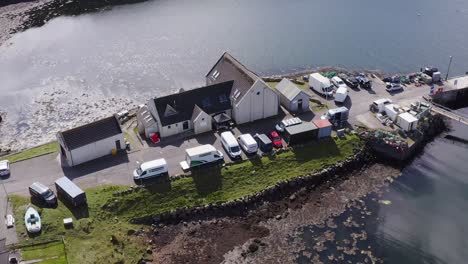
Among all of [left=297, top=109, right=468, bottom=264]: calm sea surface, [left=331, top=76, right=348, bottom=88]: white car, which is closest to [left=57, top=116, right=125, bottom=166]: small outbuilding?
[left=297, top=109, right=468, bottom=264]: calm sea surface

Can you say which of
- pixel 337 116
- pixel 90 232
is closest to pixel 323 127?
pixel 337 116

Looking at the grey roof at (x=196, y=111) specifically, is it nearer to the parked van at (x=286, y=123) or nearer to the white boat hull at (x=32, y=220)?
the parked van at (x=286, y=123)

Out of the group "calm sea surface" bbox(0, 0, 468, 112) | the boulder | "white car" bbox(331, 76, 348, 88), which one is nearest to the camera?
the boulder

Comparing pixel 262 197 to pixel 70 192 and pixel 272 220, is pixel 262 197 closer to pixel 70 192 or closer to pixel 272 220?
pixel 272 220

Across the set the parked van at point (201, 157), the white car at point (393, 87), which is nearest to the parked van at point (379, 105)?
the white car at point (393, 87)

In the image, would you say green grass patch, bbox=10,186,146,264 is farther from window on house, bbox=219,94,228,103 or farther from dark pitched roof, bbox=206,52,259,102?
dark pitched roof, bbox=206,52,259,102

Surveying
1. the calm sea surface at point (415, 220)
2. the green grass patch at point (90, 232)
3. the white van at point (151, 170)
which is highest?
the white van at point (151, 170)
